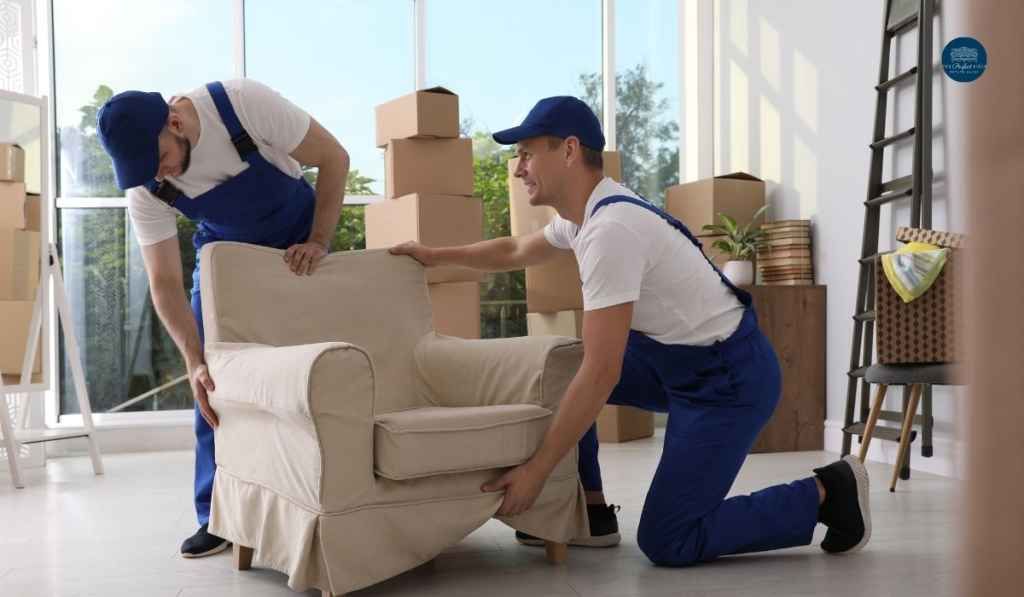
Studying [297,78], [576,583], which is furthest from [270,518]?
[297,78]

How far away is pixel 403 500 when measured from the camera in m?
2.04

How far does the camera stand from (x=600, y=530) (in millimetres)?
2518

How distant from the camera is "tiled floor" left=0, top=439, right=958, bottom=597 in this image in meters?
2.13

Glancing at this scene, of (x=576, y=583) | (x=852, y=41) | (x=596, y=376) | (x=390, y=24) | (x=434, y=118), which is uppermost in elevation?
(x=390, y=24)

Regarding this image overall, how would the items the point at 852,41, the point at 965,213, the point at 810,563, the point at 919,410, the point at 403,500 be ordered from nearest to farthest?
the point at 965,213, the point at 403,500, the point at 810,563, the point at 919,410, the point at 852,41

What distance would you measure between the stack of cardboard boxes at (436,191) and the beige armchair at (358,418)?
1606mm

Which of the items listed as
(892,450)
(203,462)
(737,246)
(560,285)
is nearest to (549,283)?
(560,285)

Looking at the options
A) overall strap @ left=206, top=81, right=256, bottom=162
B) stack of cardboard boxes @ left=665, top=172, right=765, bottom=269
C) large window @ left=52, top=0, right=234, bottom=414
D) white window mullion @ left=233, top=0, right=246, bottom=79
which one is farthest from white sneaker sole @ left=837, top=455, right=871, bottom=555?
white window mullion @ left=233, top=0, right=246, bottom=79

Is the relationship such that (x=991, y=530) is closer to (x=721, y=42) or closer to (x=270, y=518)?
(x=270, y=518)

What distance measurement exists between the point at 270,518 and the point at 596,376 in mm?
777

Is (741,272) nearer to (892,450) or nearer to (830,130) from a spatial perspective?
(830,130)

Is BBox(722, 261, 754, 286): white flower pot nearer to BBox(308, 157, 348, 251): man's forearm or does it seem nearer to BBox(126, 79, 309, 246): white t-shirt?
BBox(308, 157, 348, 251): man's forearm

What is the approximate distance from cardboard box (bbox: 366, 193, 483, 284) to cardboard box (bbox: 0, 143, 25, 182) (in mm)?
1566

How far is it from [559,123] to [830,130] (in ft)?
8.52
